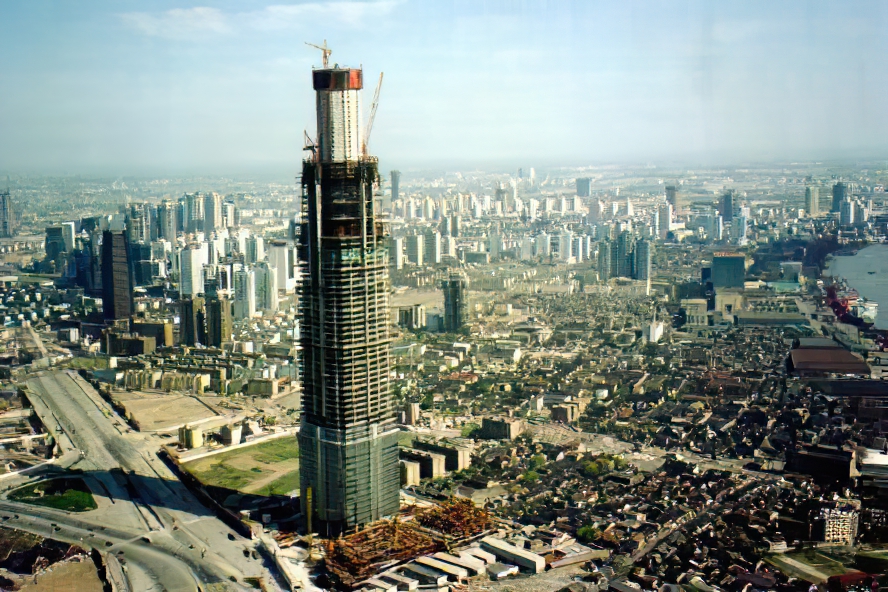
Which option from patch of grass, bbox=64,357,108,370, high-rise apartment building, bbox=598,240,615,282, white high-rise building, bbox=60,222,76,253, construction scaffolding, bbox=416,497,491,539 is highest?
white high-rise building, bbox=60,222,76,253

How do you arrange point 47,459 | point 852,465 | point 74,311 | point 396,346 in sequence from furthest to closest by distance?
point 74,311, point 396,346, point 47,459, point 852,465

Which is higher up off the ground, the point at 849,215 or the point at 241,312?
the point at 849,215

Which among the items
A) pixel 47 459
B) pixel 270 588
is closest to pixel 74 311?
pixel 47 459

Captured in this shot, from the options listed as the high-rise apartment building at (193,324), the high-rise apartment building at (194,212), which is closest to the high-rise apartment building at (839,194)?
the high-rise apartment building at (193,324)

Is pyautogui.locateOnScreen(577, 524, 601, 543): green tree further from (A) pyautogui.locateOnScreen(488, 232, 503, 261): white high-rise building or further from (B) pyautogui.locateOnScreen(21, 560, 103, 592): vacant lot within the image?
(A) pyautogui.locateOnScreen(488, 232, 503, 261): white high-rise building

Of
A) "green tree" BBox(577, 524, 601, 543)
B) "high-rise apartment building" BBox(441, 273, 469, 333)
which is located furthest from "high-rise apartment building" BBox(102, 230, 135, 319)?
"green tree" BBox(577, 524, 601, 543)

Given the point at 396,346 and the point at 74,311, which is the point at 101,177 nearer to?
the point at 74,311

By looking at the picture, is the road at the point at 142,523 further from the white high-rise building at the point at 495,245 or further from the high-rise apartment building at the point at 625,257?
the white high-rise building at the point at 495,245
